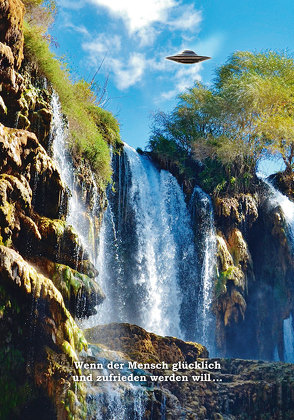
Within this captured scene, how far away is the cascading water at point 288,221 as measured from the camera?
68.6 feet

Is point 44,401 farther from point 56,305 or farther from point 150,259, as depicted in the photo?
point 150,259

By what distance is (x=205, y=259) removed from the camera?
61.0 feet

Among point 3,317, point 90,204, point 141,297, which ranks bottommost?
point 3,317

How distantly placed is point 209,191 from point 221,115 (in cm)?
497

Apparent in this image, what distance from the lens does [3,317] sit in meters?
8.25

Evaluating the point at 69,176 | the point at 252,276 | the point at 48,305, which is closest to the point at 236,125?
the point at 252,276

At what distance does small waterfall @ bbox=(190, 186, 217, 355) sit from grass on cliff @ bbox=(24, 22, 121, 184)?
4685 millimetres

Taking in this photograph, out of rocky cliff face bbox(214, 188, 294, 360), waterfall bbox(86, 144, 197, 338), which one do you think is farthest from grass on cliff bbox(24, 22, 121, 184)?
rocky cliff face bbox(214, 188, 294, 360)

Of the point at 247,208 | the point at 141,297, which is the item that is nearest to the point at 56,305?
Result: the point at 141,297

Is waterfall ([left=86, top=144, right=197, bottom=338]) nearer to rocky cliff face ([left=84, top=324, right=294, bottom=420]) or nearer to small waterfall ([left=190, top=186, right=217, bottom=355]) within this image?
small waterfall ([left=190, top=186, right=217, bottom=355])

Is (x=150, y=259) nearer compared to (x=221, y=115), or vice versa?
(x=150, y=259)

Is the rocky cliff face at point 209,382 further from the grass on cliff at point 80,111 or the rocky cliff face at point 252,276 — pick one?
the grass on cliff at point 80,111

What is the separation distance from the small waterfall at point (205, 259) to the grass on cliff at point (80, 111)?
4.68 meters

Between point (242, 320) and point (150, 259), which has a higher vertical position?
point (150, 259)
